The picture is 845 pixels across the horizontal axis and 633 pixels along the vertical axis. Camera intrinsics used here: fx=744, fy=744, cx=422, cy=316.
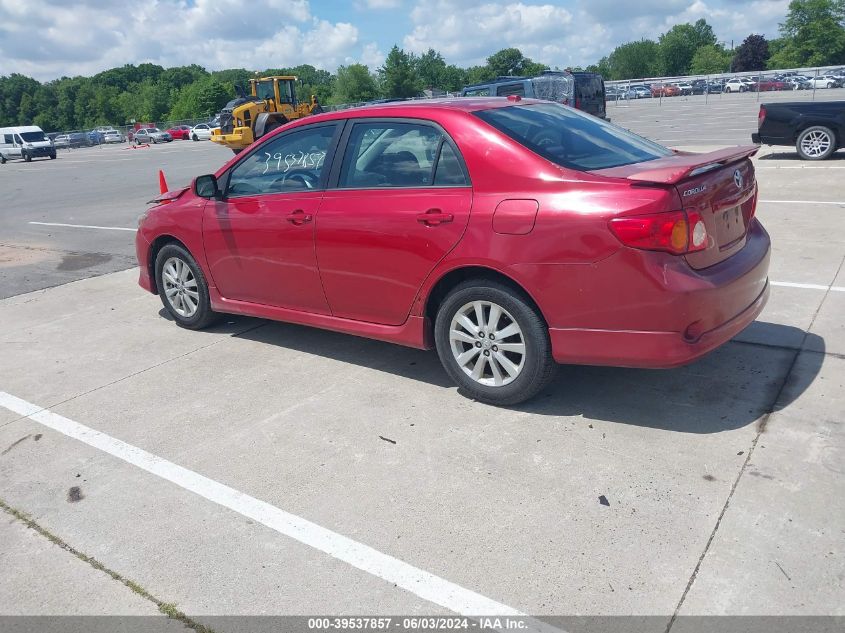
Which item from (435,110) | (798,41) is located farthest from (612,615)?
(798,41)

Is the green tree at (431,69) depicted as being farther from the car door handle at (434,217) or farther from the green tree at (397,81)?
the car door handle at (434,217)

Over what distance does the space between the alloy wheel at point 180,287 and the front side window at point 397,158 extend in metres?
1.95

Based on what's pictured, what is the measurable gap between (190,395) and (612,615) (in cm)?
321

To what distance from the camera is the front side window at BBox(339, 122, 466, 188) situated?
438cm

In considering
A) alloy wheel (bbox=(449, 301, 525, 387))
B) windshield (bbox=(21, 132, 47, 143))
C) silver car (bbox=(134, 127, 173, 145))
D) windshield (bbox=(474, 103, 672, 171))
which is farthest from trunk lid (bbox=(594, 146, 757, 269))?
silver car (bbox=(134, 127, 173, 145))

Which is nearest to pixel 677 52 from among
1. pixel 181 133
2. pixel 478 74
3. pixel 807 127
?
pixel 478 74

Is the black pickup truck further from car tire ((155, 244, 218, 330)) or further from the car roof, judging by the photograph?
car tire ((155, 244, 218, 330))

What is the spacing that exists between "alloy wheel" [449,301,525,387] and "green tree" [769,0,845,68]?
3960 inches

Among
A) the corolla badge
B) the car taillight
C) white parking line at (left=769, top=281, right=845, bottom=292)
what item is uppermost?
the corolla badge

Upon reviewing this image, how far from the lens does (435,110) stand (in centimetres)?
454

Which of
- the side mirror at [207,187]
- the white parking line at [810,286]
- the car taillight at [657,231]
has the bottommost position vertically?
the white parking line at [810,286]

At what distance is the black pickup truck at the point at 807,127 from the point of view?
13578 millimetres

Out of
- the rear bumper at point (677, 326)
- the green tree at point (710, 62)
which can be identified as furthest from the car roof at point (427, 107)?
the green tree at point (710, 62)

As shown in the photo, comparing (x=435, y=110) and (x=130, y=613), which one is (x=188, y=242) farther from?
(x=130, y=613)
